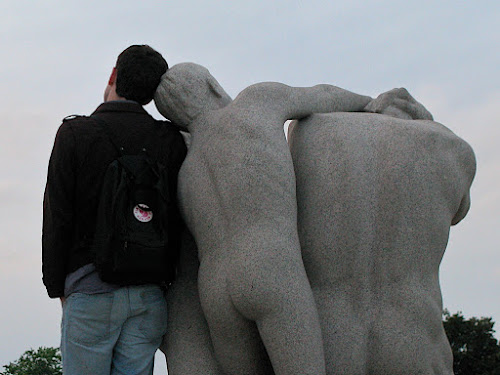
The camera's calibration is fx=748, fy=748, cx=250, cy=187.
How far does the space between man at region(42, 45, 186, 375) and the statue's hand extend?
1.51m

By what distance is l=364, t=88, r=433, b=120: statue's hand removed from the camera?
4500 mm

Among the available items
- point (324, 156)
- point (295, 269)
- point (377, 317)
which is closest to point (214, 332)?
point (295, 269)

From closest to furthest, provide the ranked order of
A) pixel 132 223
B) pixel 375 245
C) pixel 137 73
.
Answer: pixel 132 223, pixel 137 73, pixel 375 245

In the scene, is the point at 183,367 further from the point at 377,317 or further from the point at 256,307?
the point at 377,317

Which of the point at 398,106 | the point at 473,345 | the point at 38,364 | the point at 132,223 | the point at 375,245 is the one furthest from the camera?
the point at 473,345

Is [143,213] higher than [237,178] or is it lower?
lower

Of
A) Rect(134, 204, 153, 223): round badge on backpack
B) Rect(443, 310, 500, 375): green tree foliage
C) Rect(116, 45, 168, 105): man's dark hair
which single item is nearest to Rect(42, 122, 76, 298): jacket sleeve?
Rect(134, 204, 153, 223): round badge on backpack

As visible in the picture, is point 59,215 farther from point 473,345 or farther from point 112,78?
point 473,345

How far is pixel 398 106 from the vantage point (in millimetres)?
4547

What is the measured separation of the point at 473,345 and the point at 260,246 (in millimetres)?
16876

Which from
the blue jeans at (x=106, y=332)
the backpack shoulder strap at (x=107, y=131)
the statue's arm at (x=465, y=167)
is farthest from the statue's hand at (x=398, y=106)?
the blue jeans at (x=106, y=332)

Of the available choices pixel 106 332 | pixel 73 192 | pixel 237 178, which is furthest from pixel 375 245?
pixel 73 192

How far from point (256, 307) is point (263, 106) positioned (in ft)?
3.45

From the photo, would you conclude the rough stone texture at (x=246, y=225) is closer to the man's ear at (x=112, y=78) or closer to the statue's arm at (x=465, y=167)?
the man's ear at (x=112, y=78)
